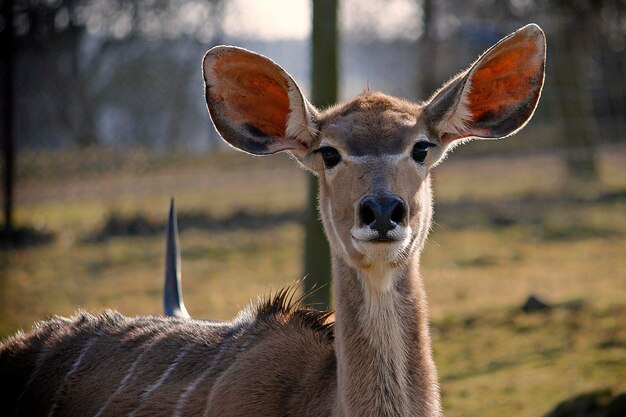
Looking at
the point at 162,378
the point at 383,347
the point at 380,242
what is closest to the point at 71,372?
the point at 162,378

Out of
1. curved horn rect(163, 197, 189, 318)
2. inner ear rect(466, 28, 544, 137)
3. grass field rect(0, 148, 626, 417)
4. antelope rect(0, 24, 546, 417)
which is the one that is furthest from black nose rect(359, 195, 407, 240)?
grass field rect(0, 148, 626, 417)

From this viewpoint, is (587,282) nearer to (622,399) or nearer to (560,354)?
(560,354)

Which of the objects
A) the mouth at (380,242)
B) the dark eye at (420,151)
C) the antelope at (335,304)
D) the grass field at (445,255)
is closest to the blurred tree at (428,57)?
the grass field at (445,255)

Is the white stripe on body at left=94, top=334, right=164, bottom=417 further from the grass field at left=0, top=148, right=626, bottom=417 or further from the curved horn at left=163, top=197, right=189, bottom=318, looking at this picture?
the grass field at left=0, top=148, right=626, bottom=417

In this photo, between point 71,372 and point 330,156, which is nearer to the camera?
point 330,156

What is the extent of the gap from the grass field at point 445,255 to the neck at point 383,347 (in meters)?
2.04

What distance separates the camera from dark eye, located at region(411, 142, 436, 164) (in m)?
3.23

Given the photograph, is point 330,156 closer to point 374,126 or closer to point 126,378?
point 374,126

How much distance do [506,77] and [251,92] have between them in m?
0.95

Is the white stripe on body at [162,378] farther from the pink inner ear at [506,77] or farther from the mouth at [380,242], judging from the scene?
the pink inner ear at [506,77]

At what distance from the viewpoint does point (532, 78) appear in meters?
3.38

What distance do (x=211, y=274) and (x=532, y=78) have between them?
20.4 feet

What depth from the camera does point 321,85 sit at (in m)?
6.04

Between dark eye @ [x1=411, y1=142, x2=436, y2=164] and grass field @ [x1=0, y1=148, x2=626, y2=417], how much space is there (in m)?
2.20
